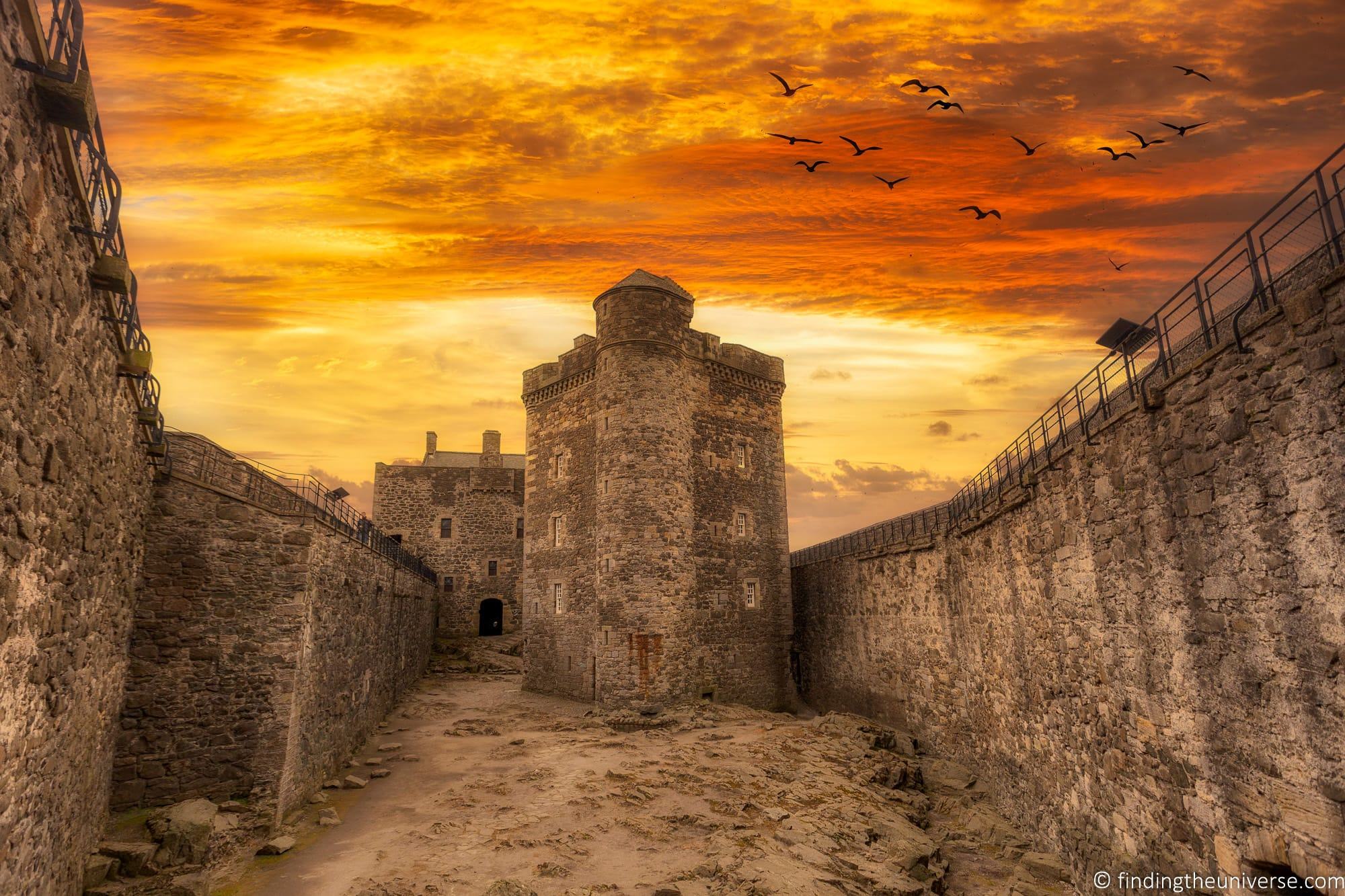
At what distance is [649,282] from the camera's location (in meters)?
25.4

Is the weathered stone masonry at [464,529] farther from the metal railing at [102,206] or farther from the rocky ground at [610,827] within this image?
the metal railing at [102,206]

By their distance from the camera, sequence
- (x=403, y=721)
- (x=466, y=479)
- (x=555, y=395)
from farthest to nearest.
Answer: (x=466, y=479), (x=555, y=395), (x=403, y=721)

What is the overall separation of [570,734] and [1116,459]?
16212 mm

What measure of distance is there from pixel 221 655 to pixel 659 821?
8.25 meters

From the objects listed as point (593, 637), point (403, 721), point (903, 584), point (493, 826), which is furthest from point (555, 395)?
point (493, 826)

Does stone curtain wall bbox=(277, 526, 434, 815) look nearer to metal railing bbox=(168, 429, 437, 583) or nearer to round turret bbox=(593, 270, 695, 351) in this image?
metal railing bbox=(168, 429, 437, 583)

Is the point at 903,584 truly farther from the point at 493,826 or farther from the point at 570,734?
the point at 493,826

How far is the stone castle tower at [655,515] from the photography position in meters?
23.3

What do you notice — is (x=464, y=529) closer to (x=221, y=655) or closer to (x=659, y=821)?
(x=221, y=655)

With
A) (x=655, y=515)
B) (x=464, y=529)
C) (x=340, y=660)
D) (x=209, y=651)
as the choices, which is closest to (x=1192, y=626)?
(x=209, y=651)

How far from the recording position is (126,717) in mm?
11180

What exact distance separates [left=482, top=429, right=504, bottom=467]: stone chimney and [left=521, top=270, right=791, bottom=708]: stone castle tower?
53.3ft

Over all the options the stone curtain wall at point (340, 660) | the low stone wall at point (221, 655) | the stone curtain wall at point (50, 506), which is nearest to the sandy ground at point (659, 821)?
the stone curtain wall at point (340, 660)

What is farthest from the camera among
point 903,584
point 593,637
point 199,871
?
point 593,637
